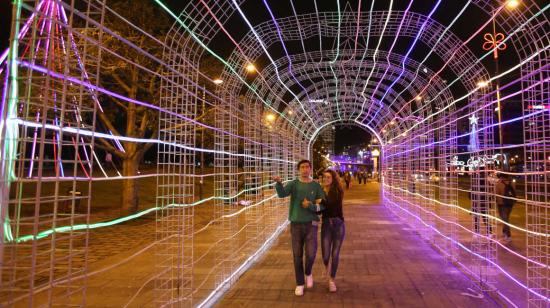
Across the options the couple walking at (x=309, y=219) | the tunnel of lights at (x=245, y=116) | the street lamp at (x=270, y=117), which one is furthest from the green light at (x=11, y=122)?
the street lamp at (x=270, y=117)

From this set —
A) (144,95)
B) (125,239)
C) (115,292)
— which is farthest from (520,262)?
(144,95)

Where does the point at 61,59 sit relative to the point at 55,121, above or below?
above

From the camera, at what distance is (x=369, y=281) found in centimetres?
617

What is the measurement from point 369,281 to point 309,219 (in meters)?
1.42

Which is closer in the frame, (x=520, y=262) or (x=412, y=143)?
(x=520, y=262)

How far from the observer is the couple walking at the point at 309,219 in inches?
218

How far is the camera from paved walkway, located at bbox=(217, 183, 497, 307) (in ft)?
17.0

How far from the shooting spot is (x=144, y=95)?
15.4m

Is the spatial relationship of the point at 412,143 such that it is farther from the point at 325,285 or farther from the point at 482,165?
the point at 325,285

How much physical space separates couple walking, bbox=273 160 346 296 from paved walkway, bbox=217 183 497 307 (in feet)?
0.97

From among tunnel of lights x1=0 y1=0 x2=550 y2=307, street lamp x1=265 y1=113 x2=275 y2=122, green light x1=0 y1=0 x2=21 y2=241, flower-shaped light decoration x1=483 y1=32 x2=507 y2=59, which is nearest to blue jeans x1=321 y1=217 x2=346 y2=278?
tunnel of lights x1=0 y1=0 x2=550 y2=307

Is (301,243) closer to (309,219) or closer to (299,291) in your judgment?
(309,219)

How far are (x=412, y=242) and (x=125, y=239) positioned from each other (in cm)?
663

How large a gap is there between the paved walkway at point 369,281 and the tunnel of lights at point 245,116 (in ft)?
1.05
